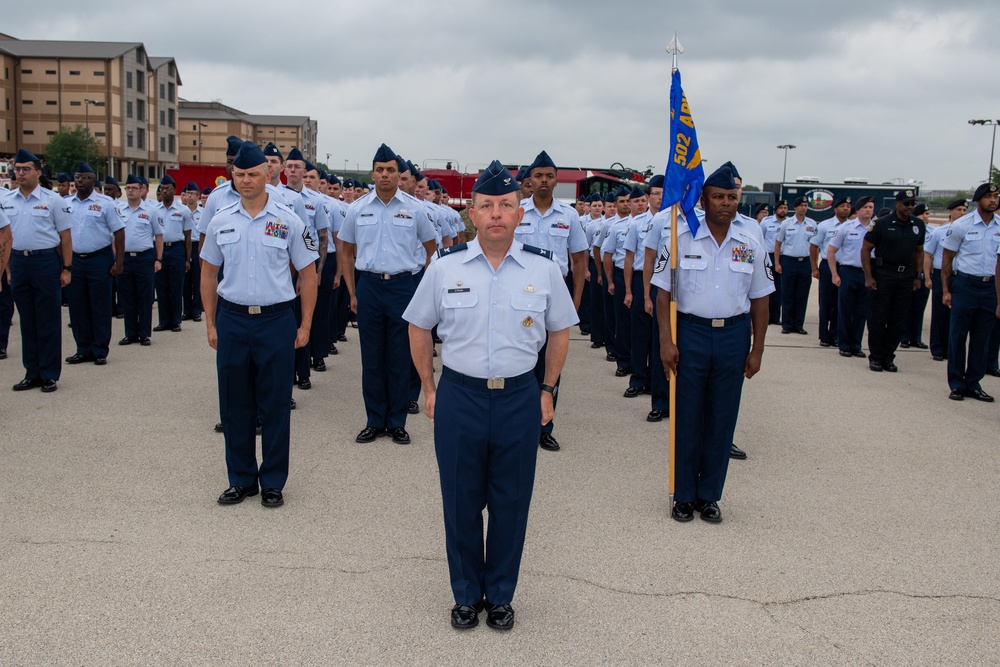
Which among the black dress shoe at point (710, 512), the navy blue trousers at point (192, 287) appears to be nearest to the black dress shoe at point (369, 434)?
the black dress shoe at point (710, 512)

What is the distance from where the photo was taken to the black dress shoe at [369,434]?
655 cm

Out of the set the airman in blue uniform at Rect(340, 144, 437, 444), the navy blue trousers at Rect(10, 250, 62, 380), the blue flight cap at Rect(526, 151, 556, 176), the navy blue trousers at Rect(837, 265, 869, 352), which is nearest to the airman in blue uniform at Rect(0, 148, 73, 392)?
the navy blue trousers at Rect(10, 250, 62, 380)

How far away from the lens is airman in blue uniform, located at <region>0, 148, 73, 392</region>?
7.96 metres

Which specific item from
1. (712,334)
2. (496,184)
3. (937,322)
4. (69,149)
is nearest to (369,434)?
(712,334)

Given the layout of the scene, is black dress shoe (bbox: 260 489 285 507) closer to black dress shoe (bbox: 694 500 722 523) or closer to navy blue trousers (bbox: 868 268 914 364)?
black dress shoe (bbox: 694 500 722 523)

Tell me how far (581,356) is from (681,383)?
608cm

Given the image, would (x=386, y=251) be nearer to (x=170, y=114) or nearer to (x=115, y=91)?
(x=115, y=91)

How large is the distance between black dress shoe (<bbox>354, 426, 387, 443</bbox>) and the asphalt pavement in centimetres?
8

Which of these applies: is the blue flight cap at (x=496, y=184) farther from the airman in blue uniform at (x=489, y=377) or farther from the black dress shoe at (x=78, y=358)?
the black dress shoe at (x=78, y=358)

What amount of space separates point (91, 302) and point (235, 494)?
5348 mm

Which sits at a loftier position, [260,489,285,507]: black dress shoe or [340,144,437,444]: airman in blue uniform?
[340,144,437,444]: airman in blue uniform

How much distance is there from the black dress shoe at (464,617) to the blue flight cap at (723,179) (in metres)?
2.83

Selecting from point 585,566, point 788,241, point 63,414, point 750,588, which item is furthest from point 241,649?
point 788,241

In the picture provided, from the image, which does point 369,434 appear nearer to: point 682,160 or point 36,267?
point 682,160
